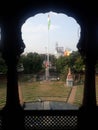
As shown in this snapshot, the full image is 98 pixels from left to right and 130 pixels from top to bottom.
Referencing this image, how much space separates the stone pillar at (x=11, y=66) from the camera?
6984mm

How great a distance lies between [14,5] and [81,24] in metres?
1.85

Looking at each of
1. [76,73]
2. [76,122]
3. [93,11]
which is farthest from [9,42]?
[76,73]

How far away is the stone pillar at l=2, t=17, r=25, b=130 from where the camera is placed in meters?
6.98

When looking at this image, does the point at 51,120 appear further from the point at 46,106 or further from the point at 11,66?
the point at 46,106

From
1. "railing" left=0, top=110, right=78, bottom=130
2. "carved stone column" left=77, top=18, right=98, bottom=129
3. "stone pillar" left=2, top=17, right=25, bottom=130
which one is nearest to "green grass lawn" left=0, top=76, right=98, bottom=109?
"railing" left=0, top=110, right=78, bottom=130

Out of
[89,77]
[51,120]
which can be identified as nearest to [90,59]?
[89,77]

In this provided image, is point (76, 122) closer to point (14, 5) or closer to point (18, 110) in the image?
point (18, 110)

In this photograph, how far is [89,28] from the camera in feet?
23.3

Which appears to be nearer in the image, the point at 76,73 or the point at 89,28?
the point at 89,28

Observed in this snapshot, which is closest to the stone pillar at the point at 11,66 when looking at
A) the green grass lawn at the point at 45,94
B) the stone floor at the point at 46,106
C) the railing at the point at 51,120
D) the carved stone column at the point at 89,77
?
the railing at the point at 51,120

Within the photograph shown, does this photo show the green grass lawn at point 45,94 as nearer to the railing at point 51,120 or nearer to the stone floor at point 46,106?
the stone floor at point 46,106

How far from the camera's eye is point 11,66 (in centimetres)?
703

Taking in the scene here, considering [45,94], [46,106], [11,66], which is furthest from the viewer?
[45,94]

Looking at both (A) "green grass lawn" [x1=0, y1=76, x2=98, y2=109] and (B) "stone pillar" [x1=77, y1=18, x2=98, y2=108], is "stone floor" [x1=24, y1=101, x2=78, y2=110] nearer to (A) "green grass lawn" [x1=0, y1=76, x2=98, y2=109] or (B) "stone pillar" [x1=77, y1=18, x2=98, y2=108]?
(A) "green grass lawn" [x1=0, y1=76, x2=98, y2=109]
